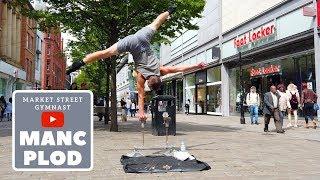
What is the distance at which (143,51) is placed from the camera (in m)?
7.71

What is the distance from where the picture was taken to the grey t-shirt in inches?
293

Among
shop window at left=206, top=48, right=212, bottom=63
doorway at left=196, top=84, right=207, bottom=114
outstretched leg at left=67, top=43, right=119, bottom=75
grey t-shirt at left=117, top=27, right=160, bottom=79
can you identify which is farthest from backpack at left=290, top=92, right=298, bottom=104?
doorway at left=196, top=84, right=207, bottom=114

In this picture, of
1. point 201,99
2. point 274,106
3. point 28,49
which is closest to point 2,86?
point 28,49

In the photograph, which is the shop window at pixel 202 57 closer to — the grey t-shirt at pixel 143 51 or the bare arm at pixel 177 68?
the bare arm at pixel 177 68

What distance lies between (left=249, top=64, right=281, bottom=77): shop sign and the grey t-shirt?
1790 cm

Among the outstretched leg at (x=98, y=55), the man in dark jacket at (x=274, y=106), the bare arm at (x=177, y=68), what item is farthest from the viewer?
the man in dark jacket at (x=274, y=106)

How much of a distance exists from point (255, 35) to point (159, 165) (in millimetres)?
20054

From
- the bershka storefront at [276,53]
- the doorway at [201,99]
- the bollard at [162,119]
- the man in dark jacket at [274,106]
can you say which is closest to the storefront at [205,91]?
the doorway at [201,99]

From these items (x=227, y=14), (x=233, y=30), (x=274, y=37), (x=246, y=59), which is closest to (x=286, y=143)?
(x=274, y=37)

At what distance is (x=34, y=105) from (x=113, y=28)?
1337 cm

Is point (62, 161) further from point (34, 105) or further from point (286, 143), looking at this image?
point (286, 143)

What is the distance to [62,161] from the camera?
3.43 meters

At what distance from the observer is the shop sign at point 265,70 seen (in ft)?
81.3

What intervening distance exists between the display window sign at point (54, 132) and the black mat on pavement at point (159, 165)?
12.0ft
